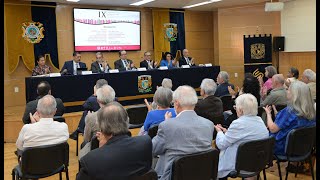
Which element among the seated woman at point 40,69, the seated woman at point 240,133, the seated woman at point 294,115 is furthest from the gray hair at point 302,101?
the seated woman at point 40,69

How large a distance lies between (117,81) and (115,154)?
5907 mm

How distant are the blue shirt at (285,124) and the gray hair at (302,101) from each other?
0.17 ft

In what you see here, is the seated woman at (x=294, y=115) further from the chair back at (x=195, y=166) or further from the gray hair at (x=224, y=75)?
the gray hair at (x=224, y=75)

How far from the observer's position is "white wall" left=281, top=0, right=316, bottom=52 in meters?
9.48

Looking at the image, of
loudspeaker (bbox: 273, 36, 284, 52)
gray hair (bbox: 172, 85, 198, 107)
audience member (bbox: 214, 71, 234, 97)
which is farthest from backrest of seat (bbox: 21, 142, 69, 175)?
loudspeaker (bbox: 273, 36, 284, 52)

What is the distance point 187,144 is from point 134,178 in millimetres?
587

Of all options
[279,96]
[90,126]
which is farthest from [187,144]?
[279,96]

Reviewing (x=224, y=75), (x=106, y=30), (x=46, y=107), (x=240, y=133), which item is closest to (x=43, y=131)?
(x=46, y=107)

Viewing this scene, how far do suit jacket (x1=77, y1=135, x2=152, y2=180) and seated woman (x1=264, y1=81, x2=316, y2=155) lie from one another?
1.71m

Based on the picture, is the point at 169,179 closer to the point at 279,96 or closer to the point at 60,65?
the point at 279,96

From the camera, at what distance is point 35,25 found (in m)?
8.80

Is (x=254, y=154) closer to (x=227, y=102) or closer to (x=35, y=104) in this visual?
(x=227, y=102)

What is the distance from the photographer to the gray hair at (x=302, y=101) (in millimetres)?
3474

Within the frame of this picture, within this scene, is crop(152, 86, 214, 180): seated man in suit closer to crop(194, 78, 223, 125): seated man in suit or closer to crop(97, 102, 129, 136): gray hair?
crop(97, 102, 129, 136): gray hair
